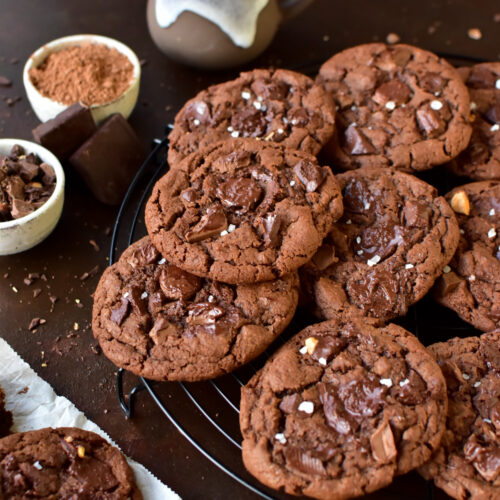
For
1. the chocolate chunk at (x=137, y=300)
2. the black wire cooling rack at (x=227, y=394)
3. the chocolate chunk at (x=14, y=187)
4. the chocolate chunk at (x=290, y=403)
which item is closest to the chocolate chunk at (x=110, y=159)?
the chocolate chunk at (x=14, y=187)

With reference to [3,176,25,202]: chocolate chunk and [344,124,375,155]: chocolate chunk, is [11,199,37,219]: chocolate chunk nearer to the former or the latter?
[3,176,25,202]: chocolate chunk

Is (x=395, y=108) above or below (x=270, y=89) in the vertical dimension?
below

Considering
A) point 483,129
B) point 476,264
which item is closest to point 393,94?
point 483,129

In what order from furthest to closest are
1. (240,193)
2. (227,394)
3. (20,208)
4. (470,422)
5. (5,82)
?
(5,82)
(20,208)
(227,394)
(240,193)
(470,422)

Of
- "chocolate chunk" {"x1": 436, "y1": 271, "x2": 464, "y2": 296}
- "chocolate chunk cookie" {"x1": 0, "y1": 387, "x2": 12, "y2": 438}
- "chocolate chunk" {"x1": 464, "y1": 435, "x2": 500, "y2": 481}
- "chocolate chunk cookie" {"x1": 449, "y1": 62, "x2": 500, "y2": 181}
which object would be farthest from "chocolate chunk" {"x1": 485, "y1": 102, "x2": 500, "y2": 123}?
"chocolate chunk cookie" {"x1": 0, "y1": 387, "x2": 12, "y2": 438}

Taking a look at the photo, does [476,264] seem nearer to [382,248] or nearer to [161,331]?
[382,248]

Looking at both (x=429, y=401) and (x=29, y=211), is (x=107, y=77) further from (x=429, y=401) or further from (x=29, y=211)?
(x=429, y=401)
